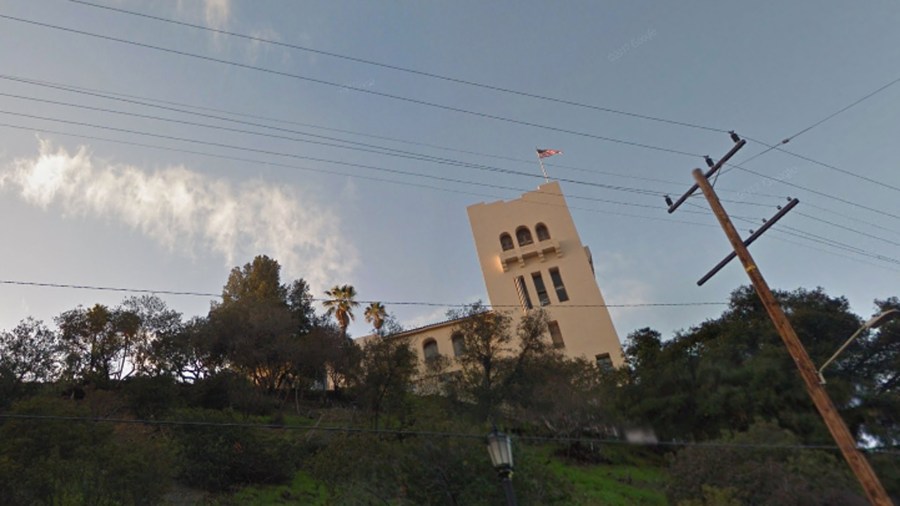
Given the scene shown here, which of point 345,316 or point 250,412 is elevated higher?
Result: point 345,316

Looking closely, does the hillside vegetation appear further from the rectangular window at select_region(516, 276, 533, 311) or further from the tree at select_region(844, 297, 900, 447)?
the rectangular window at select_region(516, 276, 533, 311)

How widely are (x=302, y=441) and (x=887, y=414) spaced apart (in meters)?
28.7

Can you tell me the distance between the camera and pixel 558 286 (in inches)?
2196

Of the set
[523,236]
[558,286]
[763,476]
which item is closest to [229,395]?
[763,476]

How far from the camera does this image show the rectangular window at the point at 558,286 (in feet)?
179

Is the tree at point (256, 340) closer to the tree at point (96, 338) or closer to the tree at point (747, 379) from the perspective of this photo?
the tree at point (96, 338)

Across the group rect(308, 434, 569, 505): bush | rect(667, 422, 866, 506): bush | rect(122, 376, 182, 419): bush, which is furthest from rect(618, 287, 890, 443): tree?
rect(122, 376, 182, 419): bush

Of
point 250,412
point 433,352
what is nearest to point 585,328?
point 433,352

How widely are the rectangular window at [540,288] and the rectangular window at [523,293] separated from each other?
1.01m

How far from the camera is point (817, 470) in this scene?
19.6 m

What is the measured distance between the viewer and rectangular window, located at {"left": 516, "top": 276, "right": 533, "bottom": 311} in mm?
54531

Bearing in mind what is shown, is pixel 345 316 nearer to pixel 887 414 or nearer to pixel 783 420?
pixel 783 420

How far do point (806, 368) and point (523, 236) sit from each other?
159ft

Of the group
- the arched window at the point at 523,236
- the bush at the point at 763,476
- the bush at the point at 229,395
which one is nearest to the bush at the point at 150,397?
the bush at the point at 229,395
